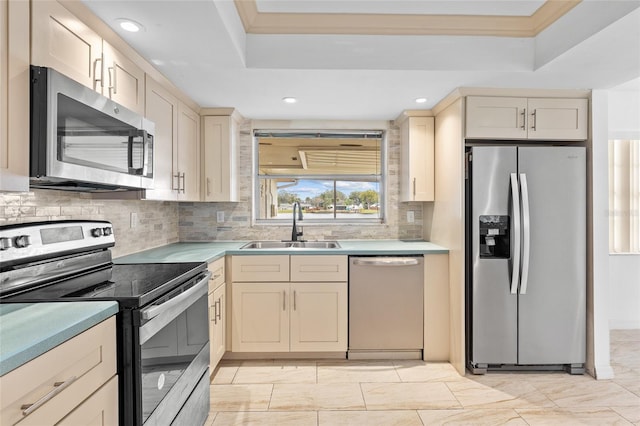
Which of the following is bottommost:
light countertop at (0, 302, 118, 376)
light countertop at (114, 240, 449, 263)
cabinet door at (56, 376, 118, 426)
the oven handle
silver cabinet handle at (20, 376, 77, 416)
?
cabinet door at (56, 376, 118, 426)

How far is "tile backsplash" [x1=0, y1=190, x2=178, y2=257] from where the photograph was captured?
170 cm

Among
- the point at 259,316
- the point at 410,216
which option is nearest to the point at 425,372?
the point at 259,316

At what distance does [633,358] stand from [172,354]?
11.6ft

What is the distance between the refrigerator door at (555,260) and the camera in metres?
2.75

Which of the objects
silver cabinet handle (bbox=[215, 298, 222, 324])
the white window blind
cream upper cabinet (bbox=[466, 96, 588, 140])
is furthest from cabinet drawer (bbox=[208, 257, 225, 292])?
the white window blind

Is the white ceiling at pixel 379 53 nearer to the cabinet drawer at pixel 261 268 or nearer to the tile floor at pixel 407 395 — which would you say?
the cabinet drawer at pixel 261 268

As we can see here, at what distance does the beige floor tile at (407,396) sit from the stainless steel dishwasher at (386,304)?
0.41m

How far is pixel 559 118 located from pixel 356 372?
2.41 metres

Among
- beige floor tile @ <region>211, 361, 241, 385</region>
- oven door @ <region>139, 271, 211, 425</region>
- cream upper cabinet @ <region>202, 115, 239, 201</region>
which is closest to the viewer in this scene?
oven door @ <region>139, 271, 211, 425</region>

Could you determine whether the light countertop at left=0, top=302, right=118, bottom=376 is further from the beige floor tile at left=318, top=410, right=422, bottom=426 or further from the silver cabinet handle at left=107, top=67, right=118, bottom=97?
the beige floor tile at left=318, top=410, right=422, bottom=426

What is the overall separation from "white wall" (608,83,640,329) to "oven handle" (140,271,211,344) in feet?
12.8

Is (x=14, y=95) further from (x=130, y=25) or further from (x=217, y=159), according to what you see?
(x=217, y=159)

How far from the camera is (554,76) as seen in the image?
2498 millimetres

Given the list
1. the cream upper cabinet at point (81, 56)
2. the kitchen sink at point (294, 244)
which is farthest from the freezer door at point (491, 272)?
the cream upper cabinet at point (81, 56)
